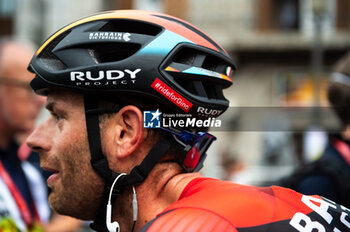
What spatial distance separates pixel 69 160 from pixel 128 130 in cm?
29

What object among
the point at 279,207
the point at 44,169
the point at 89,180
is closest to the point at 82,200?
the point at 89,180

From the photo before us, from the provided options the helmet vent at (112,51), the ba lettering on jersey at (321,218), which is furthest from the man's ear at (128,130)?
the ba lettering on jersey at (321,218)

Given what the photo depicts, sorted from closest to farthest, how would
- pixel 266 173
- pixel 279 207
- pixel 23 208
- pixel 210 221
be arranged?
pixel 210 221 → pixel 279 207 → pixel 23 208 → pixel 266 173

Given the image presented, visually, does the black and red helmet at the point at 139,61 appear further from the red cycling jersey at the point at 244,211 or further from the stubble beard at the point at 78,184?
the red cycling jersey at the point at 244,211

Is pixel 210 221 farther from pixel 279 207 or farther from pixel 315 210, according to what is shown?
pixel 315 210

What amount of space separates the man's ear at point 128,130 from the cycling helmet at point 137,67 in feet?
0.23

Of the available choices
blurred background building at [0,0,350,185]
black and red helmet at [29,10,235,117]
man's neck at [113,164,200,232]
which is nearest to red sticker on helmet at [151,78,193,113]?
black and red helmet at [29,10,235,117]

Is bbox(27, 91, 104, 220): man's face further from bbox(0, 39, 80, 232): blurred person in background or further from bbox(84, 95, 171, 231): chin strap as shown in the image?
bbox(0, 39, 80, 232): blurred person in background

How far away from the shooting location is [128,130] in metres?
2.10

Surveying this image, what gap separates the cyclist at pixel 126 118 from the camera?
205 centimetres

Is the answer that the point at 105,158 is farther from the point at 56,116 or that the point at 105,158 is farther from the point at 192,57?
the point at 192,57

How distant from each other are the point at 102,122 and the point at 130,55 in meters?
0.32

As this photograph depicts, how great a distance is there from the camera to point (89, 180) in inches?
84.0

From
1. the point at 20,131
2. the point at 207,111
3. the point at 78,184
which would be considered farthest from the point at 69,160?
the point at 20,131
